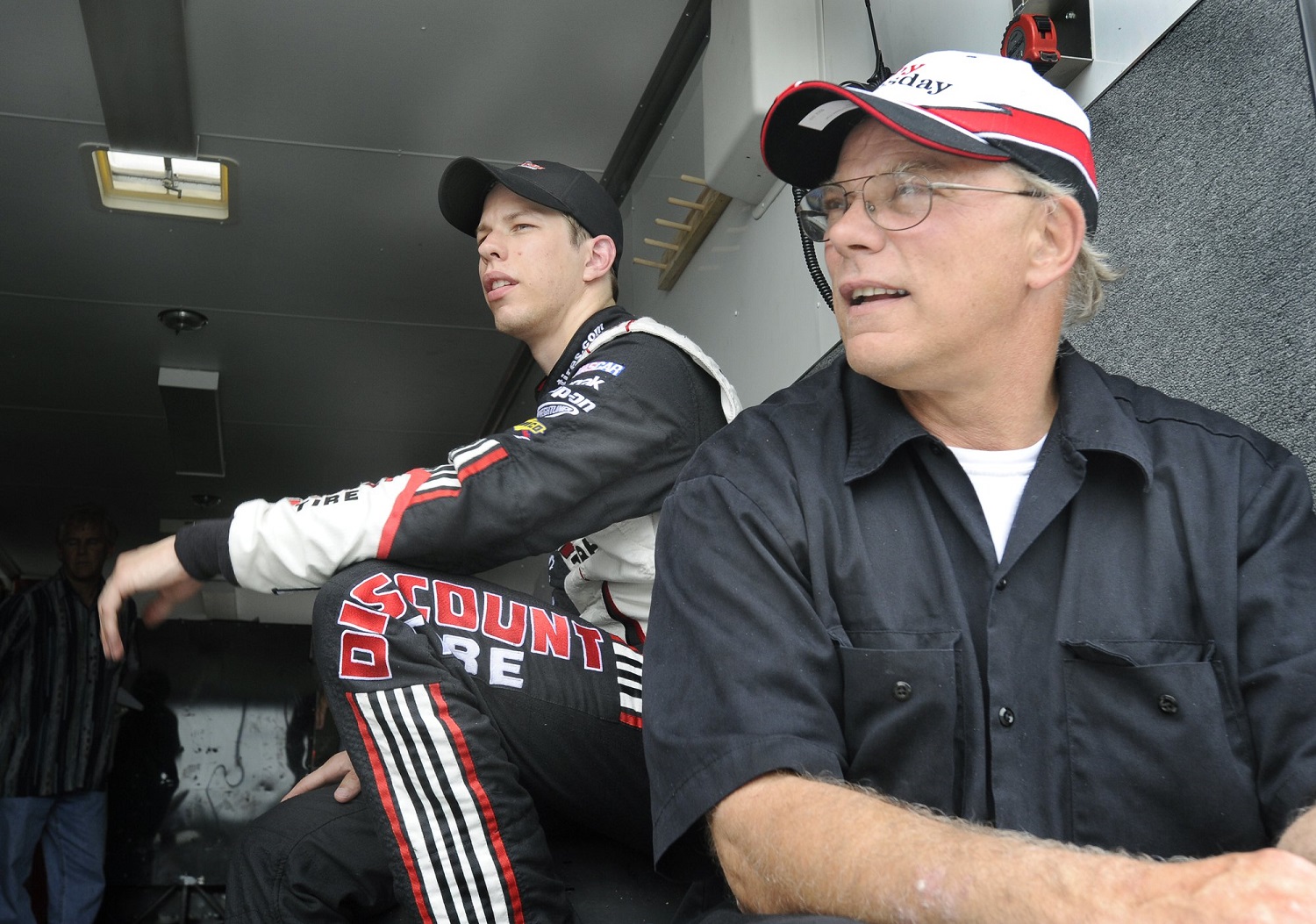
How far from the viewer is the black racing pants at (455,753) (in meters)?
1.19

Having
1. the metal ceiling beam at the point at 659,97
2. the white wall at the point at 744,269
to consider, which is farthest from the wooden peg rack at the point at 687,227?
the metal ceiling beam at the point at 659,97

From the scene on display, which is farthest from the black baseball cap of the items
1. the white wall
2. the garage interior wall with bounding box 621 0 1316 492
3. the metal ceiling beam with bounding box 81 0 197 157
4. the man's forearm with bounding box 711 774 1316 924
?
the man's forearm with bounding box 711 774 1316 924

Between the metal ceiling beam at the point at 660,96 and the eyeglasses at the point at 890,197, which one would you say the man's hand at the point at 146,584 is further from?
the metal ceiling beam at the point at 660,96

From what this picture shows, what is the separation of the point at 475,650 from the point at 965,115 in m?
0.74

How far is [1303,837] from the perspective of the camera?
87cm

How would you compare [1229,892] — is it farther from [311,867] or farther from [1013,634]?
[311,867]

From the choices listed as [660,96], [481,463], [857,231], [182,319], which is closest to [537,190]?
[481,463]

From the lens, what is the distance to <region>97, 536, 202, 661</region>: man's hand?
4.41 ft

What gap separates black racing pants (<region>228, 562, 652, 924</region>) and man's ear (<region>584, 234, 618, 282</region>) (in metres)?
0.80

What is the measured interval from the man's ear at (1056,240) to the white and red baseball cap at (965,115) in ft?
0.07

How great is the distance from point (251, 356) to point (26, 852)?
1915 mm

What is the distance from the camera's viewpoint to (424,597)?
1.31m

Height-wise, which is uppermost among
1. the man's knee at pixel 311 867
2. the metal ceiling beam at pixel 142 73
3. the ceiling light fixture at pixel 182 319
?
the metal ceiling beam at pixel 142 73

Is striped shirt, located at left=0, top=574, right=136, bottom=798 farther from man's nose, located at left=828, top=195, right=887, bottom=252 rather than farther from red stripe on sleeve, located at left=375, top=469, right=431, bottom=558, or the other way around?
man's nose, located at left=828, top=195, right=887, bottom=252
